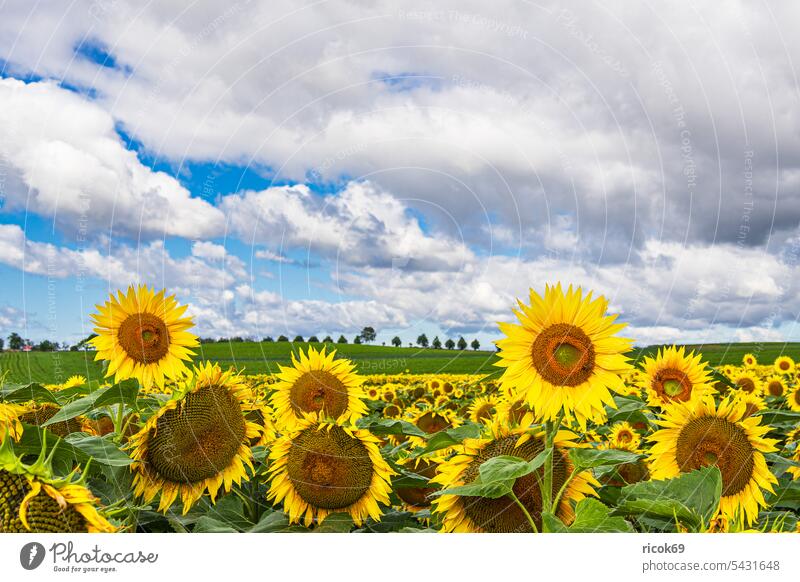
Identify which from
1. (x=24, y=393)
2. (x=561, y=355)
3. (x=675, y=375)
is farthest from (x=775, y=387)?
(x=24, y=393)

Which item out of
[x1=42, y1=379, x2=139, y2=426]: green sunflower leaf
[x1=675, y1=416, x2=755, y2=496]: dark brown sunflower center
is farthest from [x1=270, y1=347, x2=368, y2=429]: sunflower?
[x1=675, y1=416, x2=755, y2=496]: dark brown sunflower center

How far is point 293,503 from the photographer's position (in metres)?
2.04

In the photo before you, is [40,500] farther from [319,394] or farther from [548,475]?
[319,394]

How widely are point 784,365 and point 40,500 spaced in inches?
308

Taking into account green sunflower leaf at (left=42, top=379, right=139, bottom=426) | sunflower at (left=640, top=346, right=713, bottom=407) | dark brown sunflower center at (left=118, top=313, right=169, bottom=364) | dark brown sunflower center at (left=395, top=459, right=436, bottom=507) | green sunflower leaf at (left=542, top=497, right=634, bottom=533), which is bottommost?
dark brown sunflower center at (left=395, top=459, right=436, bottom=507)

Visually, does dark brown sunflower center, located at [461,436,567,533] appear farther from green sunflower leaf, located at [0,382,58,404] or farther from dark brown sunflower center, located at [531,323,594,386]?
green sunflower leaf, located at [0,382,58,404]

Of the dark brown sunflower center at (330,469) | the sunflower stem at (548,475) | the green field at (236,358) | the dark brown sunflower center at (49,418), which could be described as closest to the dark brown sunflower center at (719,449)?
the green field at (236,358)

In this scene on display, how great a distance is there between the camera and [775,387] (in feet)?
19.9

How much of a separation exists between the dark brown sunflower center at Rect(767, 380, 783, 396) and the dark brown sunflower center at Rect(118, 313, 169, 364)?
5.73m

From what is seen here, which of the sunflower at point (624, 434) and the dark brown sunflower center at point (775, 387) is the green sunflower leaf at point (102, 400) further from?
the dark brown sunflower center at point (775, 387)

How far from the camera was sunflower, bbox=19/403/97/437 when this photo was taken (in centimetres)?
226

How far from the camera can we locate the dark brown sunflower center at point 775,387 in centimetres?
602
